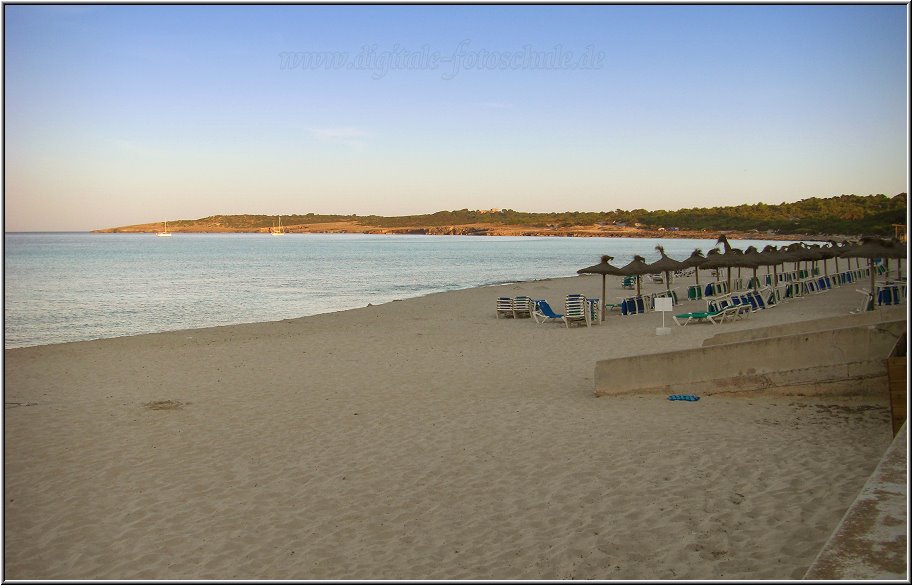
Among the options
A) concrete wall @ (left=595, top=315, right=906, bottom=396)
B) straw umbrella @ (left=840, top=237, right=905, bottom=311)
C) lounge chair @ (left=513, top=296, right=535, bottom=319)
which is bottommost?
lounge chair @ (left=513, top=296, right=535, bottom=319)

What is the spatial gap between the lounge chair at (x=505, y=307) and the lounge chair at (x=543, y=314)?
2.84ft

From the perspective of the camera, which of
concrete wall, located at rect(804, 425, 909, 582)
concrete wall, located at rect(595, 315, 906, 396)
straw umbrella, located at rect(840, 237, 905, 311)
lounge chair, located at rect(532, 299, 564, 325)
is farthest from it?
lounge chair, located at rect(532, 299, 564, 325)

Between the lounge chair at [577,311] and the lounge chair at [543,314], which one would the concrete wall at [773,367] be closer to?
the lounge chair at [577,311]

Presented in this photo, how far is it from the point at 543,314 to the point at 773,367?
32.8 ft

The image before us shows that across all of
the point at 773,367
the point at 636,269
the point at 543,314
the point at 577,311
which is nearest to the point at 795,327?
the point at 773,367

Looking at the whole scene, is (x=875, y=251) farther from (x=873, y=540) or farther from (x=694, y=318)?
(x=873, y=540)

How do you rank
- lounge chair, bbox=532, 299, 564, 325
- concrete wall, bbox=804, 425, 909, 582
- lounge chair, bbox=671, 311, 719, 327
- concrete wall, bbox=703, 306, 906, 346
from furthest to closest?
lounge chair, bbox=532, 299, 564, 325
lounge chair, bbox=671, 311, 719, 327
concrete wall, bbox=703, 306, 906, 346
concrete wall, bbox=804, 425, 909, 582

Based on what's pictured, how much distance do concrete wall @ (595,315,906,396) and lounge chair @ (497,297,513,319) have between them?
1073 centimetres

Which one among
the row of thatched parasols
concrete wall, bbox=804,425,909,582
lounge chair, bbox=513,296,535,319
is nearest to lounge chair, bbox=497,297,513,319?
lounge chair, bbox=513,296,535,319

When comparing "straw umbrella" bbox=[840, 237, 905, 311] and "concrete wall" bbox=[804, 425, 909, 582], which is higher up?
"straw umbrella" bbox=[840, 237, 905, 311]

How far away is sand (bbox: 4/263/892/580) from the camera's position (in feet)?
15.4

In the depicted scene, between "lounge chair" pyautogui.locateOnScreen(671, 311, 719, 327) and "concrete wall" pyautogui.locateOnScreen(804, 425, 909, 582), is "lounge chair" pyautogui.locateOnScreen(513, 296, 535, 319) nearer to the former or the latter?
"lounge chair" pyautogui.locateOnScreen(671, 311, 719, 327)

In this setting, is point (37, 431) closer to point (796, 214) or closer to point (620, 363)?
point (620, 363)

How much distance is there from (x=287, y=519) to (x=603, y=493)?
245 cm
